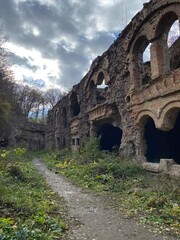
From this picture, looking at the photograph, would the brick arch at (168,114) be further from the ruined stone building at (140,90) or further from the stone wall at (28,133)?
the stone wall at (28,133)

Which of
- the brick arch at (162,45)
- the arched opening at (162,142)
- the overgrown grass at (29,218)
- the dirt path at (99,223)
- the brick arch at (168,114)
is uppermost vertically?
the brick arch at (162,45)

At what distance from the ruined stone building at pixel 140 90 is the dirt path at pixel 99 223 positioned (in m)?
4.38

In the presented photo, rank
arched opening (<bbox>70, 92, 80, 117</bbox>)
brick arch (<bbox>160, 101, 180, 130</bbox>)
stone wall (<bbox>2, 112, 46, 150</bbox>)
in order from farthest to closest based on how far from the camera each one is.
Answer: stone wall (<bbox>2, 112, 46, 150</bbox>) → arched opening (<bbox>70, 92, 80, 117</bbox>) → brick arch (<bbox>160, 101, 180, 130</bbox>)

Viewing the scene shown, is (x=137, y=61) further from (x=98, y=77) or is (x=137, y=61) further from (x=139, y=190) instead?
(x=139, y=190)

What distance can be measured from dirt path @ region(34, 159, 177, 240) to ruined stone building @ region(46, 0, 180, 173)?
14.4ft

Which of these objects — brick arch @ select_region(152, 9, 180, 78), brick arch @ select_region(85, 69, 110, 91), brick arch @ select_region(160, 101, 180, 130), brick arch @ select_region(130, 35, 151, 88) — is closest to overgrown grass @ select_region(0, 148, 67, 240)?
brick arch @ select_region(160, 101, 180, 130)

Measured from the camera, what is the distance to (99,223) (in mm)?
5094

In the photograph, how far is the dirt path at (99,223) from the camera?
14.4 ft

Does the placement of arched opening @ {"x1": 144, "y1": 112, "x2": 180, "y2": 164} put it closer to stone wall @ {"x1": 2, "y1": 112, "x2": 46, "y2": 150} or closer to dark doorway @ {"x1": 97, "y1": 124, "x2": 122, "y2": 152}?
dark doorway @ {"x1": 97, "y1": 124, "x2": 122, "y2": 152}

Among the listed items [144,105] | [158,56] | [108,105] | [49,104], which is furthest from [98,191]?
[49,104]

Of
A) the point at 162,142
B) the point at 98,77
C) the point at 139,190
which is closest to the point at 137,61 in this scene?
the point at 98,77

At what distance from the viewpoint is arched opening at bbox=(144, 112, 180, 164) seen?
14123mm

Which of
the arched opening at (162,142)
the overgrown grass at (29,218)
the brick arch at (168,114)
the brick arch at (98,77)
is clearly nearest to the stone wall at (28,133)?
the brick arch at (98,77)

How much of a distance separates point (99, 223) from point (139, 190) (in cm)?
242
